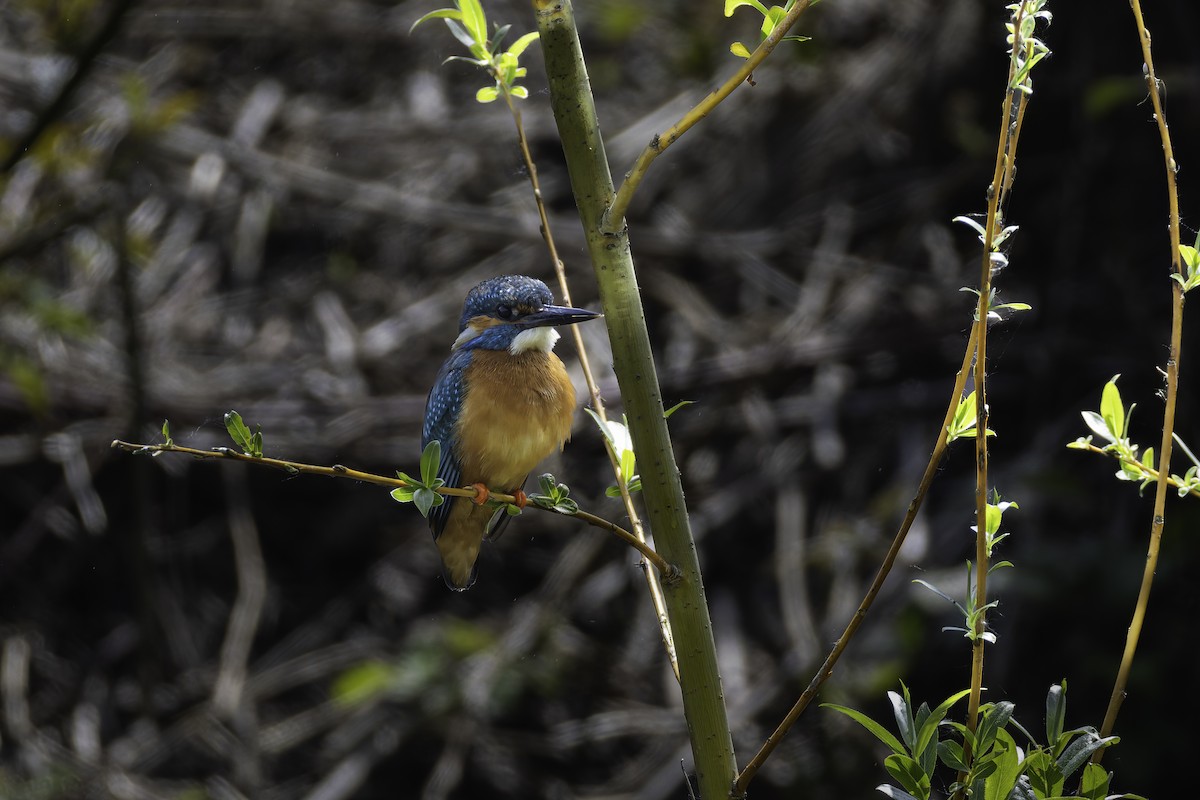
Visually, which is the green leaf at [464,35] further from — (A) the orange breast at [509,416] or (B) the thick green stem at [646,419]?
(A) the orange breast at [509,416]

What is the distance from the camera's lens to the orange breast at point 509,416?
1.84m

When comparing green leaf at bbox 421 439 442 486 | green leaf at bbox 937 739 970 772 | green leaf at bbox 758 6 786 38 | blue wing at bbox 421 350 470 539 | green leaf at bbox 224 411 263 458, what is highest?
green leaf at bbox 758 6 786 38

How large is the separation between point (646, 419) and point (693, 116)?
246mm

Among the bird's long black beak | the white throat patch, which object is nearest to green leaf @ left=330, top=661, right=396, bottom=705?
the white throat patch

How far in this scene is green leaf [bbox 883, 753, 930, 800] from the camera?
97 centimetres

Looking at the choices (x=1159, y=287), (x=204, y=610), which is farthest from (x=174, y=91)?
(x=1159, y=287)

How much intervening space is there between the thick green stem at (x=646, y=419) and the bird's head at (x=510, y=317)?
659 mm

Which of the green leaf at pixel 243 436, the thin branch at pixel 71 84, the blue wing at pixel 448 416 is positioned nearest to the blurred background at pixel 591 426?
the thin branch at pixel 71 84

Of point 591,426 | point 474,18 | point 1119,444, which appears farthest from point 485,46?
point 591,426

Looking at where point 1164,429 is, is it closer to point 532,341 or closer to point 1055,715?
point 1055,715

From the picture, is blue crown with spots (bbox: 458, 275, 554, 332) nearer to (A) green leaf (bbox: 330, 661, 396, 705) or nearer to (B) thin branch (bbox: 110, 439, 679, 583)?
(B) thin branch (bbox: 110, 439, 679, 583)

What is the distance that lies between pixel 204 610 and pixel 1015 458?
95.3 inches

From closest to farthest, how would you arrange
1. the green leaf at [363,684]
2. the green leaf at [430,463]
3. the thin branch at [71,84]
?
the green leaf at [430,463], the thin branch at [71,84], the green leaf at [363,684]

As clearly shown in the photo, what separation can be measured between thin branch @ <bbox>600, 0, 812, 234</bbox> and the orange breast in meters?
0.85
